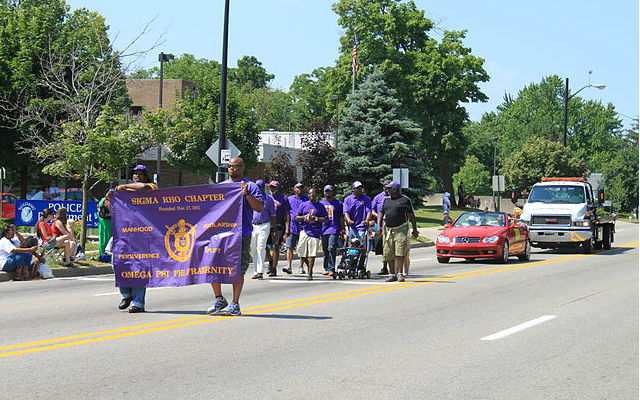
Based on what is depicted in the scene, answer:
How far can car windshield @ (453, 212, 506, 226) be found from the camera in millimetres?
22656

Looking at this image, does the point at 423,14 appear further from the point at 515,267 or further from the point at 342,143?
the point at 515,267

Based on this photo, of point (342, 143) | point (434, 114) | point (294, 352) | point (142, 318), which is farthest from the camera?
point (434, 114)

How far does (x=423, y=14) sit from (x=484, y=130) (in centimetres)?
7111

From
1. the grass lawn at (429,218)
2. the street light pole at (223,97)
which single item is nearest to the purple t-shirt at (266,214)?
the street light pole at (223,97)

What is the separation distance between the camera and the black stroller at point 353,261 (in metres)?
→ 16.7

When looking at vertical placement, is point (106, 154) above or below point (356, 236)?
above

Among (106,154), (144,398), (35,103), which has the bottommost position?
(144,398)

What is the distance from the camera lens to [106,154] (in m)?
21.1

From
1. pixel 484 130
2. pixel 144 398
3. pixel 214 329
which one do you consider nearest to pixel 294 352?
pixel 214 329

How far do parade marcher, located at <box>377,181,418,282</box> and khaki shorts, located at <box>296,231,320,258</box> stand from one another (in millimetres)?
1488

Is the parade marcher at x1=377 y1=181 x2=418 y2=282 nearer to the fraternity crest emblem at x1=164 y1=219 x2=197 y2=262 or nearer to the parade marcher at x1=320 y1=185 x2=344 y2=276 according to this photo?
the parade marcher at x1=320 y1=185 x2=344 y2=276

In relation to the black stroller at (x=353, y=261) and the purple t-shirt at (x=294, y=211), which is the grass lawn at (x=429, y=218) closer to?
the purple t-shirt at (x=294, y=211)

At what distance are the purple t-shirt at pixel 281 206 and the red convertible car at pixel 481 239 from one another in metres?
5.62

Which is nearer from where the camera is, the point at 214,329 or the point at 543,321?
the point at 214,329
